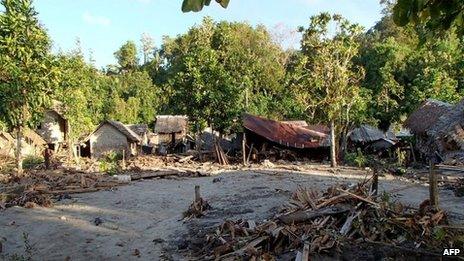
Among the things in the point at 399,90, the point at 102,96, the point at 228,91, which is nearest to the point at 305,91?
the point at 228,91

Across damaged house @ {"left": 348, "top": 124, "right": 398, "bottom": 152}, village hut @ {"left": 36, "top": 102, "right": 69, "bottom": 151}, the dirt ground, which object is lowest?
the dirt ground

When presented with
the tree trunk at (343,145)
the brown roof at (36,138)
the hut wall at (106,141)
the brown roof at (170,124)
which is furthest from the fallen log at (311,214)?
the brown roof at (170,124)

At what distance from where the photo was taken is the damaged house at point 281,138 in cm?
3058

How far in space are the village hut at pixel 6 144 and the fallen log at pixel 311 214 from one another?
28366mm

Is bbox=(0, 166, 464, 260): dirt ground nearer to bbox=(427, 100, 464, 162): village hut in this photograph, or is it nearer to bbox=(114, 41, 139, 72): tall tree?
bbox=(427, 100, 464, 162): village hut

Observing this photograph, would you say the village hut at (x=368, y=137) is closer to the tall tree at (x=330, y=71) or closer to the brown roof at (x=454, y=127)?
the tall tree at (x=330, y=71)

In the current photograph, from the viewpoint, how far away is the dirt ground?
10281 millimetres


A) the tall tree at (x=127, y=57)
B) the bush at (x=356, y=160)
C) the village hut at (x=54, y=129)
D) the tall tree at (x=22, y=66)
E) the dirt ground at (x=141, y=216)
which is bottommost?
the dirt ground at (x=141, y=216)

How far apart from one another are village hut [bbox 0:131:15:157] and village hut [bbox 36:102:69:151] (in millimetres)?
3831

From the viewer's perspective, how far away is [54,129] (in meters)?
38.5

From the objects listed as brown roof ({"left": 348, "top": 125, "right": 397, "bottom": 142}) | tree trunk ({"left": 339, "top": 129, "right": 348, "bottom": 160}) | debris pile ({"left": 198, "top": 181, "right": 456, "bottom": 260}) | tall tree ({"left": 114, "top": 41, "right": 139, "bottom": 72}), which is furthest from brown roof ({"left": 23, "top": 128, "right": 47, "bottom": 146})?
tall tree ({"left": 114, "top": 41, "right": 139, "bottom": 72})

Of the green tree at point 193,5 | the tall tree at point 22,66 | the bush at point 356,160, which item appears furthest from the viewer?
the bush at point 356,160

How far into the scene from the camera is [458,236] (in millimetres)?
8234

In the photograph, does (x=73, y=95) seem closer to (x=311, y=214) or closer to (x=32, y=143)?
(x=32, y=143)
